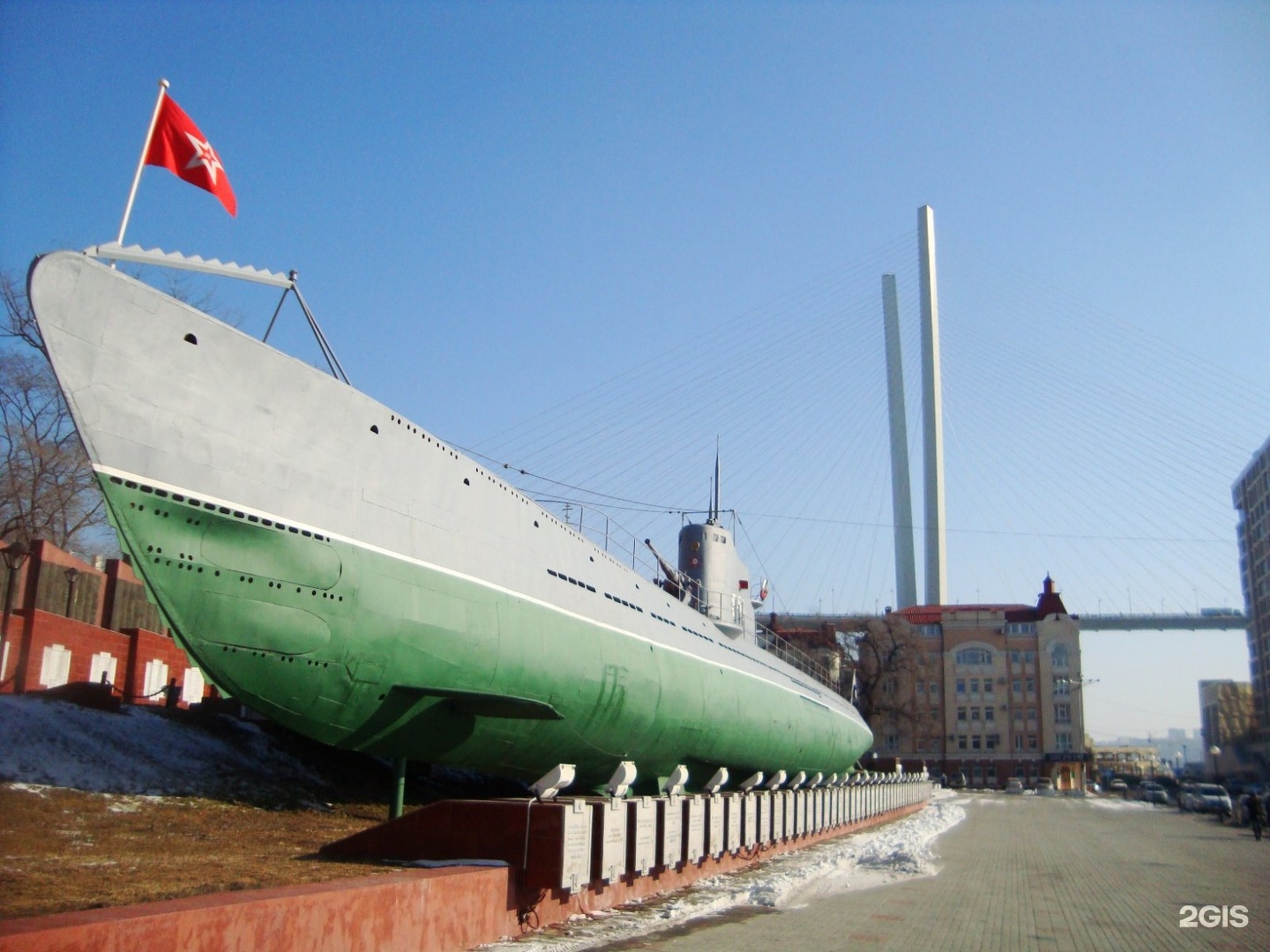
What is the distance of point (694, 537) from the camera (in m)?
23.9

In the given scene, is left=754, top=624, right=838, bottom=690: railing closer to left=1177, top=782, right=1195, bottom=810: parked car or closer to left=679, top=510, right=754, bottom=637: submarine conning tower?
left=679, top=510, right=754, bottom=637: submarine conning tower

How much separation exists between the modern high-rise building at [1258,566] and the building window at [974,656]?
16892 millimetres

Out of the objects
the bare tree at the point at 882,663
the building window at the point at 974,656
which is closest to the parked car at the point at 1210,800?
the bare tree at the point at 882,663

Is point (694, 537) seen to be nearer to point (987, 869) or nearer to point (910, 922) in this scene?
point (987, 869)

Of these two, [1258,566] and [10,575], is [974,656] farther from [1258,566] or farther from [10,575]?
[10,575]

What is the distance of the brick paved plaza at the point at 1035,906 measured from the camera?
934 cm

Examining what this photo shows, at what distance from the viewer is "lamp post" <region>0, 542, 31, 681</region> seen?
52.3 ft

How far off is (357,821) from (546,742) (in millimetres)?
2473

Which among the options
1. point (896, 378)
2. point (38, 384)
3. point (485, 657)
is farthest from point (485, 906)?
point (896, 378)

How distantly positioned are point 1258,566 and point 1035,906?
66593 millimetres

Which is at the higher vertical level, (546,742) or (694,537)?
(694,537)

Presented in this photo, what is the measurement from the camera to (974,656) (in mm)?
74000

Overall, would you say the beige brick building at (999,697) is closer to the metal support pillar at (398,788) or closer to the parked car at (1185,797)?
the parked car at (1185,797)
